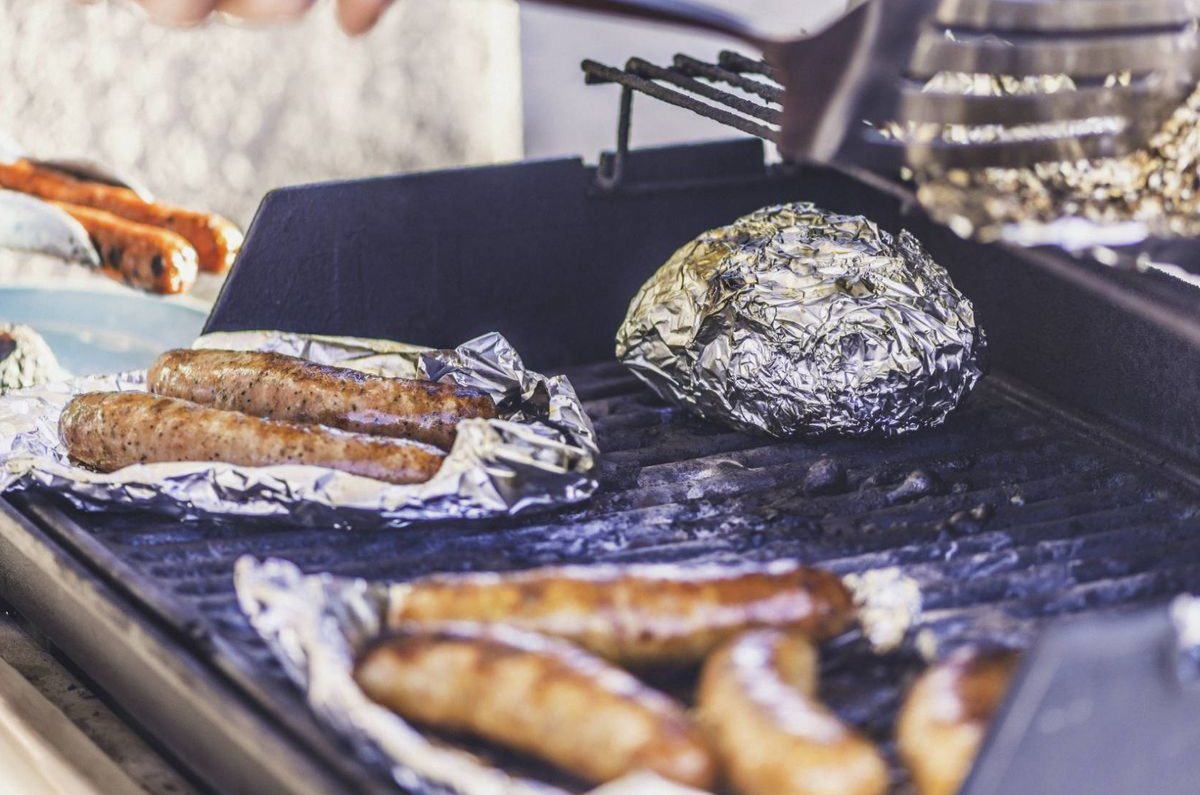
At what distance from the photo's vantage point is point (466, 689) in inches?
67.5

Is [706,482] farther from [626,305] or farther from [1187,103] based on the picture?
[1187,103]

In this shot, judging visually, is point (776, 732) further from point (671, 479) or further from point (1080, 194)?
point (671, 479)

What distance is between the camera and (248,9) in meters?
2.23

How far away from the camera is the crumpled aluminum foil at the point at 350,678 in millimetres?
1547

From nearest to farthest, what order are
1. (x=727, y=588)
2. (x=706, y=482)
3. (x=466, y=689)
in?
(x=466, y=689)
(x=727, y=588)
(x=706, y=482)

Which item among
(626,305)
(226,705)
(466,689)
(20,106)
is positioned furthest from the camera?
(20,106)

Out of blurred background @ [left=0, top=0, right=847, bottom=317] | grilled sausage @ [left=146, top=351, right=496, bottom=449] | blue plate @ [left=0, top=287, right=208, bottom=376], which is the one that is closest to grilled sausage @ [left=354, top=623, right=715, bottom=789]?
grilled sausage @ [left=146, top=351, right=496, bottom=449]

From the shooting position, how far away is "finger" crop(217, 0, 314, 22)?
87.5 inches

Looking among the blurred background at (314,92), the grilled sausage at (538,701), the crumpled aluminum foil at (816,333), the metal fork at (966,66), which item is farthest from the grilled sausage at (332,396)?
the blurred background at (314,92)

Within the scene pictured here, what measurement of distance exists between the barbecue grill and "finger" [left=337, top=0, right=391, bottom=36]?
685mm

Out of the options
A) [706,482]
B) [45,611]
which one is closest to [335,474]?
[45,611]

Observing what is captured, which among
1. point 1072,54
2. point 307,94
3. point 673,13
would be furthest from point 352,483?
point 307,94

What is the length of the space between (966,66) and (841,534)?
3.23 ft

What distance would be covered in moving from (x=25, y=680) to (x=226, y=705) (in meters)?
0.66
